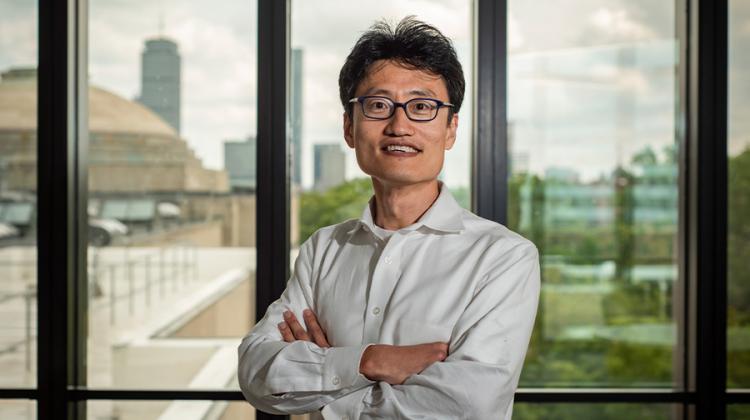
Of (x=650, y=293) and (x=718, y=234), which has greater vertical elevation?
(x=718, y=234)

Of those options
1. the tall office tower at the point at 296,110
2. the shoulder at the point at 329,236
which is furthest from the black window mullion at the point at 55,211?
the shoulder at the point at 329,236

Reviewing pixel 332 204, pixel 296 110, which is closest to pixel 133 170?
pixel 296 110

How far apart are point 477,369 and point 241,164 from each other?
1.60 m

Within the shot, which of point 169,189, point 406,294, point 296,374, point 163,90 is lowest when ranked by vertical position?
point 296,374

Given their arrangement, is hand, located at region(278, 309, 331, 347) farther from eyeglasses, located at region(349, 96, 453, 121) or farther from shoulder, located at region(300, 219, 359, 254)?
eyeglasses, located at region(349, 96, 453, 121)

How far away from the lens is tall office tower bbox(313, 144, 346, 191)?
260cm

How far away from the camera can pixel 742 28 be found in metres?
2.54

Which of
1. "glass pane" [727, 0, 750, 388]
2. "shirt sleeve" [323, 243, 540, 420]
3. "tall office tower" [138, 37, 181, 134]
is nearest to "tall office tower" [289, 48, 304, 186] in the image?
"tall office tower" [138, 37, 181, 134]

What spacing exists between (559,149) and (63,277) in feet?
6.41

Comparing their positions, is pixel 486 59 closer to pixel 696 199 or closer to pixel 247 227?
pixel 696 199

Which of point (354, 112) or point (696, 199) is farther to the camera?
point (696, 199)

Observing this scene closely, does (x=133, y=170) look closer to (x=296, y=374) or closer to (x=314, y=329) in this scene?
(x=314, y=329)

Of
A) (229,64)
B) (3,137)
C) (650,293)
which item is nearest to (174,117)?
(229,64)

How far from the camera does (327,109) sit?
260 centimetres
